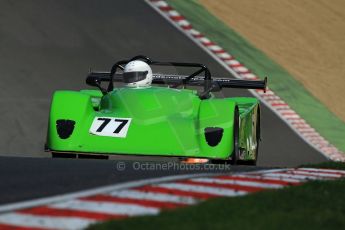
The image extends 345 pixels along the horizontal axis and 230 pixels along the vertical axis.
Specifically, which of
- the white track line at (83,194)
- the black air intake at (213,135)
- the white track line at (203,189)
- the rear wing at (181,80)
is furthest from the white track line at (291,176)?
the rear wing at (181,80)

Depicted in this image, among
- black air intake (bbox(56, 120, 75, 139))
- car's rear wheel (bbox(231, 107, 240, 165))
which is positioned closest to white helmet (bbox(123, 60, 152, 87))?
black air intake (bbox(56, 120, 75, 139))

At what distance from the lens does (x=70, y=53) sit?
18469mm

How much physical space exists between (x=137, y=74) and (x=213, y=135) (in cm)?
163

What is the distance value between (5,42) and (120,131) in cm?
812

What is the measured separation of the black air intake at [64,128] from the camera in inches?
425

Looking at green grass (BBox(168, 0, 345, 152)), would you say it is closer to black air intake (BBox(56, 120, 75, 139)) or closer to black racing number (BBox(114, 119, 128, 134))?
black racing number (BBox(114, 119, 128, 134))

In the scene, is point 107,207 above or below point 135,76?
below

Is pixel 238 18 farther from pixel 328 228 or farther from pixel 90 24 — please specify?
pixel 328 228

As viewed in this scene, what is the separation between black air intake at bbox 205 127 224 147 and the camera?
418 inches

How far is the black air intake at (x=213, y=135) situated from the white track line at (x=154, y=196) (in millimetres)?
4126

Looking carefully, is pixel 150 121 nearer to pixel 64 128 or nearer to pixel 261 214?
pixel 64 128

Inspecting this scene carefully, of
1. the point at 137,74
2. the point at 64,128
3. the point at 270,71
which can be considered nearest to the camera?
the point at 64,128

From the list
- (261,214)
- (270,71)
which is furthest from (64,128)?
(270,71)

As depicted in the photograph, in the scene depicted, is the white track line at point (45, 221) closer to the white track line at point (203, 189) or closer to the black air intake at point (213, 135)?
the white track line at point (203, 189)
